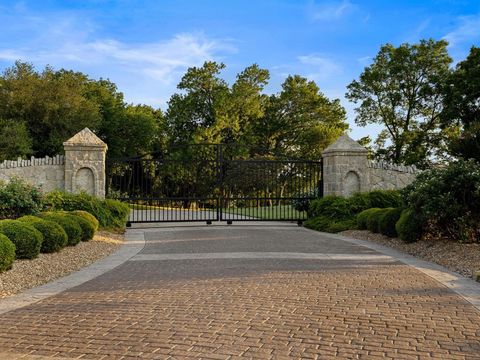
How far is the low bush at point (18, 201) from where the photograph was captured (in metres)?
13.1

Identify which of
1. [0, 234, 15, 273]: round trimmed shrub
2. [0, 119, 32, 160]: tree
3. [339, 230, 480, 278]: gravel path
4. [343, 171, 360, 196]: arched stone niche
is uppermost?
[0, 119, 32, 160]: tree

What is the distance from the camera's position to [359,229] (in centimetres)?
1494

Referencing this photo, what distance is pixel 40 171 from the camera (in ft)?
55.0

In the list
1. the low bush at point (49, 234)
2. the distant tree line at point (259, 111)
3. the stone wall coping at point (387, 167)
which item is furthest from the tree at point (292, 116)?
the low bush at point (49, 234)

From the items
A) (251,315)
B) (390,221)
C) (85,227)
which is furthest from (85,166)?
(251,315)

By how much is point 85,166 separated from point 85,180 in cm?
47

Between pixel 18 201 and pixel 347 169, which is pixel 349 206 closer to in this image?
pixel 347 169

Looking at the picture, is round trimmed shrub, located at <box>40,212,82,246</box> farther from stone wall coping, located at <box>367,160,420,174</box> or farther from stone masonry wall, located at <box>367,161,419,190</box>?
stone wall coping, located at <box>367,160,420,174</box>

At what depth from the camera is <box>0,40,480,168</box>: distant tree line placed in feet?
93.2

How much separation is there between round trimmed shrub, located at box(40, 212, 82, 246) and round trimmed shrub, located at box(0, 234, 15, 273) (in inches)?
110

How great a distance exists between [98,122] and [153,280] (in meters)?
25.9

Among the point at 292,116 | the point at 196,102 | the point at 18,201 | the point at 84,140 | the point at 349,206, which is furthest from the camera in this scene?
the point at 292,116

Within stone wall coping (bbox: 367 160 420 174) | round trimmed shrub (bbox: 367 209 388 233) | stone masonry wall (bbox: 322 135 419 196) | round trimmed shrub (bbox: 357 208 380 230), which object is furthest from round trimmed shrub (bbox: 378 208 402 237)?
stone wall coping (bbox: 367 160 420 174)

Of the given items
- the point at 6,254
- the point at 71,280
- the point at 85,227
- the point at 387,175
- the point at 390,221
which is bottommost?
the point at 71,280
